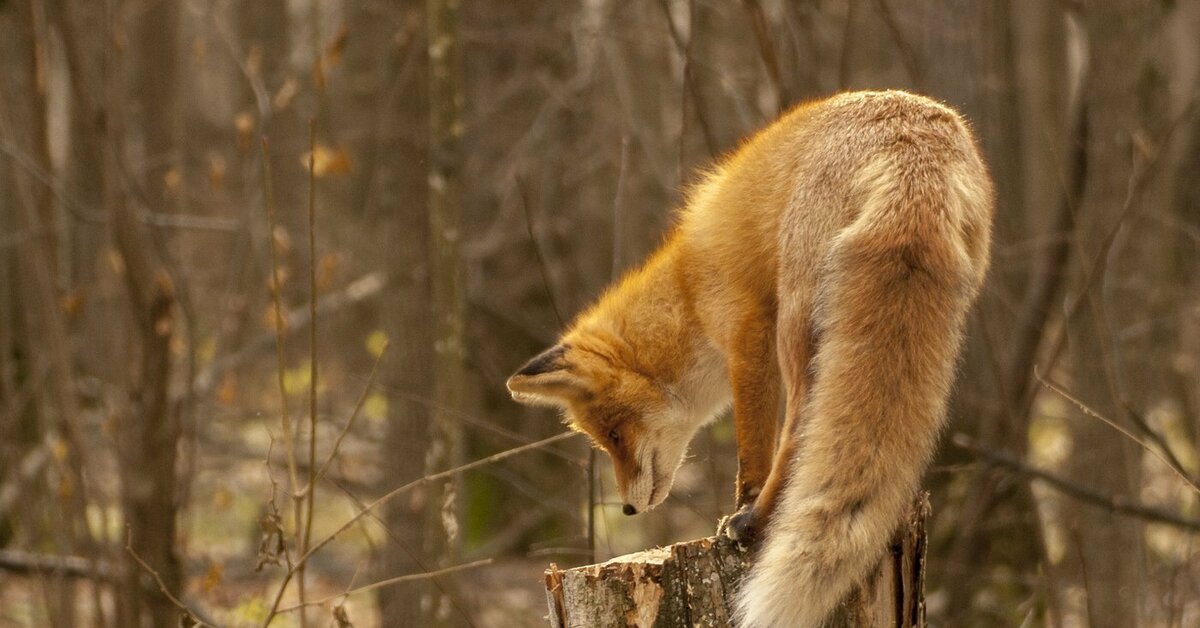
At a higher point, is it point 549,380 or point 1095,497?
point 549,380

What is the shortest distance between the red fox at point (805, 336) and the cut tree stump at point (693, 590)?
11cm

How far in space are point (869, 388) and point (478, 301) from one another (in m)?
7.36

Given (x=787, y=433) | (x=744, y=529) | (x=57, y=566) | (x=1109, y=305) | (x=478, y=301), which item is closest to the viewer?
(x=744, y=529)

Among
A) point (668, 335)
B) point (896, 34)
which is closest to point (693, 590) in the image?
point (668, 335)

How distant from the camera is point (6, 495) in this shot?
9281mm

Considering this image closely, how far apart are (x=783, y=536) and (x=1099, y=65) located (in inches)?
184

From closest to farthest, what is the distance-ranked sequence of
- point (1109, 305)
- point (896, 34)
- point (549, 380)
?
1. point (549, 380)
2. point (896, 34)
3. point (1109, 305)

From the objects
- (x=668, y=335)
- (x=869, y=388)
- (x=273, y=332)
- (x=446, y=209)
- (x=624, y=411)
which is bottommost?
(x=624, y=411)

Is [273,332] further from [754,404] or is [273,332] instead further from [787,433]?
[787,433]

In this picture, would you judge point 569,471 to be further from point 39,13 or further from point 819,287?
point 819,287

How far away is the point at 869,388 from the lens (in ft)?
12.0

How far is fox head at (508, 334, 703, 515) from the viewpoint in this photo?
5211mm

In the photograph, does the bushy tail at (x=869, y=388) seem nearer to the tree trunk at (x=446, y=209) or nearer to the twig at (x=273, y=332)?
the tree trunk at (x=446, y=209)

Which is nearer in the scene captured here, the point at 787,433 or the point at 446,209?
the point at 787,433
